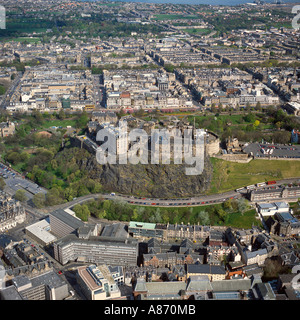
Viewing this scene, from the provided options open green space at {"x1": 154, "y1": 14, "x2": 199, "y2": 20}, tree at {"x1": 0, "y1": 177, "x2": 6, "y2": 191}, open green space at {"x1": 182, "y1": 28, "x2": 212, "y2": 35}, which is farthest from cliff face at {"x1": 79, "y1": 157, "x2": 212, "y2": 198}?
open green space at {"x1": 154, "y1": 14, "x2": 199, "y2": 20}

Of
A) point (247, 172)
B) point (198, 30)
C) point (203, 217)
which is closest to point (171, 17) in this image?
point (198, 30)

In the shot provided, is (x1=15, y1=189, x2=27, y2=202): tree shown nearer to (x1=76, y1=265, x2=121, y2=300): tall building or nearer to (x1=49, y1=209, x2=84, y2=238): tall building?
(x1=49, y1=209, x2=84, y2=238): tall building

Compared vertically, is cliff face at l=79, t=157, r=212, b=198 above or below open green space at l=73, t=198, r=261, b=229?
above

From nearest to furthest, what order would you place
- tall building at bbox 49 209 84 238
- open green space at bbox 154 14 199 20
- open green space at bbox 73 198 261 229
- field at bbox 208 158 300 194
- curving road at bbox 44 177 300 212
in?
Answer: tall building at bbox 49 209 84 238, open green space at bbox 73 198 261 229, curving road at bbox 44 177 300 212, field at bbox 208 158 300 194, open green space at bbox 154 14 199 20

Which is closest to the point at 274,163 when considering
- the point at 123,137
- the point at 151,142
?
the point at 151,142

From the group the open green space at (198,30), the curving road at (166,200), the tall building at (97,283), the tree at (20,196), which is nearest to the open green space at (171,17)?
the open green space at (198,30)

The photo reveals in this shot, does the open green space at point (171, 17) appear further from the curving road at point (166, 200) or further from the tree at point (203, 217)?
the tree at point (203, 217)
